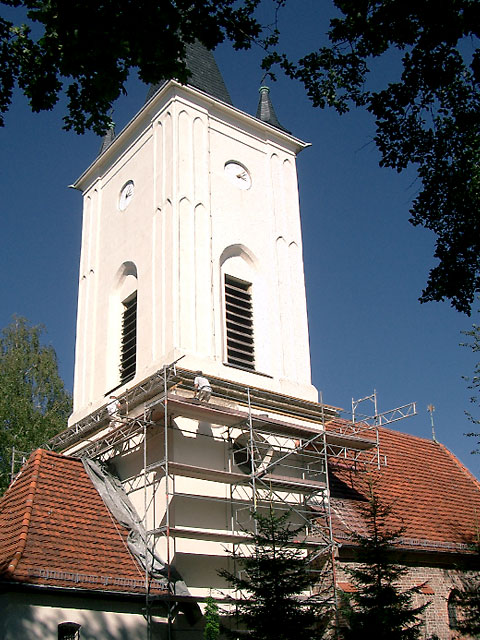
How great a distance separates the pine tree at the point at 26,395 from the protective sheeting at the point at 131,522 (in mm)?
8949

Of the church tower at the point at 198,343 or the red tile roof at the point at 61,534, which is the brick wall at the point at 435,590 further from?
A: the red tile roof at the point at 61,534

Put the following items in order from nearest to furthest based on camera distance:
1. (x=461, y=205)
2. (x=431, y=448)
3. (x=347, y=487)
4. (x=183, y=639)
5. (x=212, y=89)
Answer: (x=461, y=205) < (x=183, y=639) < (x=347, y=487) < (x=212, y=89) < (x=431, y=448)

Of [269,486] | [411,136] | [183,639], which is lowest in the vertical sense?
[183,639]

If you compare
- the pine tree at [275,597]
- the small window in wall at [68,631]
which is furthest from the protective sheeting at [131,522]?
the pine tree at [275,597]

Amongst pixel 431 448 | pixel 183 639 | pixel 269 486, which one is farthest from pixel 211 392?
pixel 431 448

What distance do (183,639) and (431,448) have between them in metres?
14.3

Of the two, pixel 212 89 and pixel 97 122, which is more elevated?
pixel 212 89

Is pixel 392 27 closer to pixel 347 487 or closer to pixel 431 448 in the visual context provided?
pixel 347 487

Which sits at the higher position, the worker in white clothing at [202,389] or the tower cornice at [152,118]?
the tower cornice at [152,118]

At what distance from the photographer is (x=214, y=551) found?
1805 centimetres

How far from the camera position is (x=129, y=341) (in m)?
22.2

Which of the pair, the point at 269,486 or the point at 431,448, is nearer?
the point at 269,486

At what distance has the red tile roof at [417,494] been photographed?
2141 centimetres

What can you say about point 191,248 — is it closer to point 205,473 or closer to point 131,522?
point 205,473
